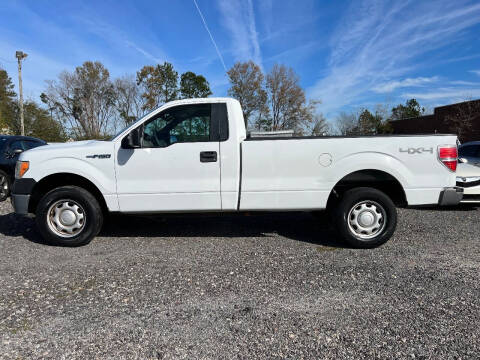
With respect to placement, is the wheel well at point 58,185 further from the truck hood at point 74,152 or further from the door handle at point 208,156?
the door handle at point 208,156

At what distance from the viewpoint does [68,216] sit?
13.8ft

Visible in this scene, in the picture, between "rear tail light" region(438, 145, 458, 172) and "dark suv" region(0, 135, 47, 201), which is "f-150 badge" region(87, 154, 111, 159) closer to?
"rear tail light" region(438, 145, 458, 172)

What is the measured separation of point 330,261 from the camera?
3.71 metres

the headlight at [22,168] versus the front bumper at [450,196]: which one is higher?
the headlight at [22,168]

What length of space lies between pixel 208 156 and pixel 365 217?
90.0 inches

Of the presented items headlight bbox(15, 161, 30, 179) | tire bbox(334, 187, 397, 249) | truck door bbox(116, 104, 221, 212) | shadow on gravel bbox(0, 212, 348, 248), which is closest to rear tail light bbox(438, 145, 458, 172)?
tire bbox(334, 187, 397, 249)

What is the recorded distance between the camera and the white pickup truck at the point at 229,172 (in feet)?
13.1

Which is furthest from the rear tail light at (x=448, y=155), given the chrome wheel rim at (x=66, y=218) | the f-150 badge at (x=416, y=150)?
the chrome wheel rim at (x=66, y=218)

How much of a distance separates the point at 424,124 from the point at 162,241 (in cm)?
3836

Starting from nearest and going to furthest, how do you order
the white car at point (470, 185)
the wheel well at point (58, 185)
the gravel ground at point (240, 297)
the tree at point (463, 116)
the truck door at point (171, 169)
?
the gravel ground at point (240, 297)
the truck door at point (171, 169)
the wheel well at point (58, 185)
the white car at point (470, 185)
the tree at point (463, 116)

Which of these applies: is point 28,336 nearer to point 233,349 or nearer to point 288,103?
point 233,349

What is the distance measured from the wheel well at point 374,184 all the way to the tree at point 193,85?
4079 centimetres

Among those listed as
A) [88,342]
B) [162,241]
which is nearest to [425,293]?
[88,342]

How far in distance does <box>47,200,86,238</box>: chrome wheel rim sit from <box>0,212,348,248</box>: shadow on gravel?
539 mm
